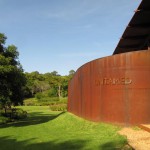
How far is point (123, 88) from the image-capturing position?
1398 cm

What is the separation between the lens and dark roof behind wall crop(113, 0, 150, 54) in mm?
15532

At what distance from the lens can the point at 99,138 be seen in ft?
39.2

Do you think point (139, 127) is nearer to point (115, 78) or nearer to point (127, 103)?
point (127, 103)

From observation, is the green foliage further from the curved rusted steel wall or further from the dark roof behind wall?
the curved rusted steel wall

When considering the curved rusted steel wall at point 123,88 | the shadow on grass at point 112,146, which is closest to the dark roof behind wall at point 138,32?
the curved rusted steel wall at point 123,88

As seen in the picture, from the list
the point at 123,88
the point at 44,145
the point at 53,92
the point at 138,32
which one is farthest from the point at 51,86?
the point at 44,145

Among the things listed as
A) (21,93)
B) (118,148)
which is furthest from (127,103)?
(21,93)

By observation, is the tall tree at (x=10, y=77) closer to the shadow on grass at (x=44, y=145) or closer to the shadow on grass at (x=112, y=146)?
the shadow on grass at (x=44, y=145)

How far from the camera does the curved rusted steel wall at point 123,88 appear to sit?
13633mm

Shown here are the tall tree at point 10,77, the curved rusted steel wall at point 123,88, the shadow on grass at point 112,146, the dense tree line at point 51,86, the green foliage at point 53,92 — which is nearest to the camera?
the shadow on grass at point 112,146

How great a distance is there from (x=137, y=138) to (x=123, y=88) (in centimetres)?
324

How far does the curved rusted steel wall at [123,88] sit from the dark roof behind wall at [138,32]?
2.84 meters

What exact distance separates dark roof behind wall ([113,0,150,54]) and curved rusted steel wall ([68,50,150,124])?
2.84 meters

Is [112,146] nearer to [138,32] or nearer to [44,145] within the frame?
[44,145]
